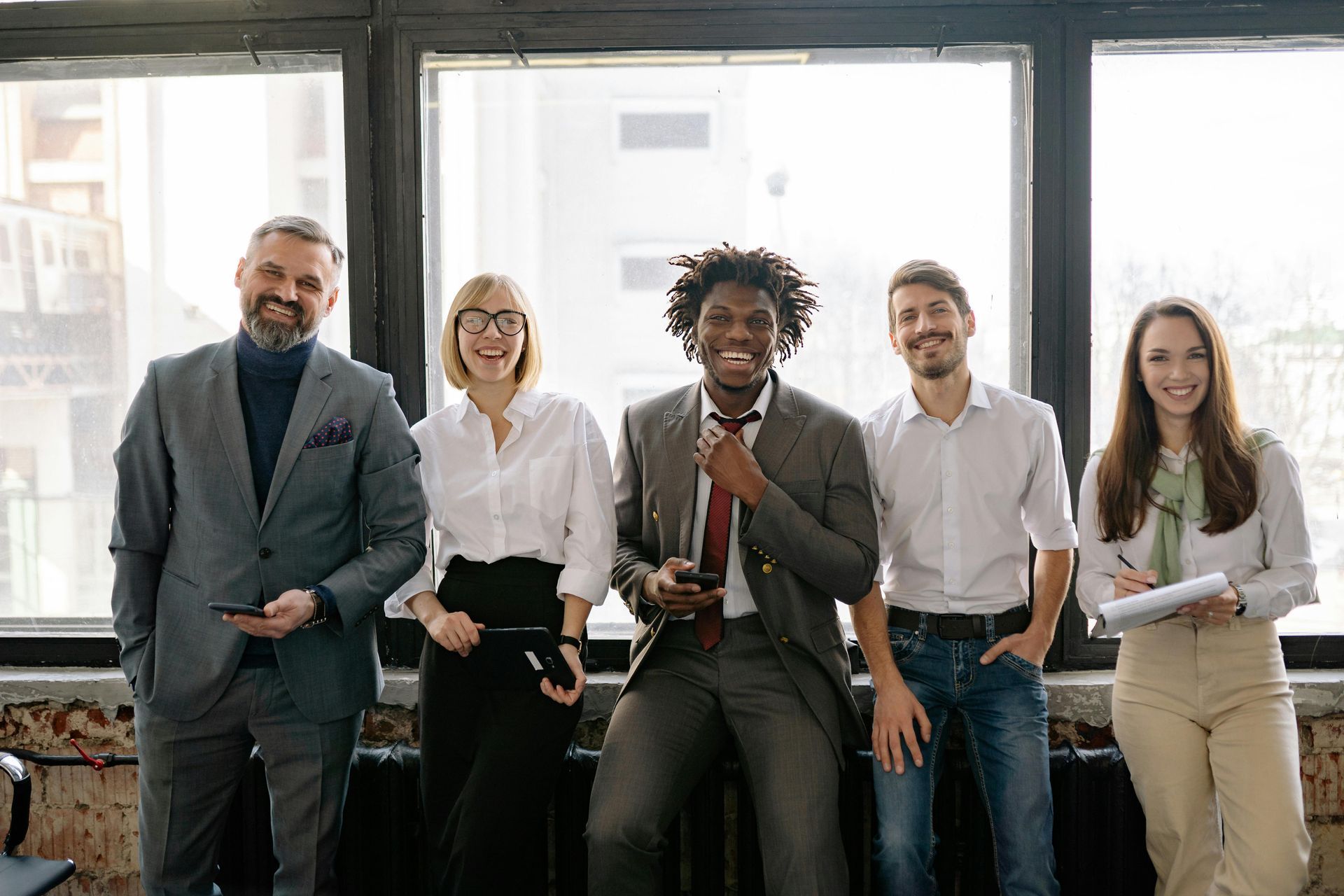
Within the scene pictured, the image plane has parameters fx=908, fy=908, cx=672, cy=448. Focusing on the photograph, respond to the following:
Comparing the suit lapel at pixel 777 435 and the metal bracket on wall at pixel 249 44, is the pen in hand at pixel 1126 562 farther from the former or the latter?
the metal bracket on wall at pixel 249 44

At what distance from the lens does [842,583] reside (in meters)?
2.42

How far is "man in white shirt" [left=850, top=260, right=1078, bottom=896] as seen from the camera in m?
2.46

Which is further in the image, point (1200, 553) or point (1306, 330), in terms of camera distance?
point (1306, 330)

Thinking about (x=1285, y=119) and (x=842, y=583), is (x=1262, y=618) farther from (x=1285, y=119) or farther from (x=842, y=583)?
(x=1285, y=119)

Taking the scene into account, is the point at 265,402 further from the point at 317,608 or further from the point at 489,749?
the point at 489,749

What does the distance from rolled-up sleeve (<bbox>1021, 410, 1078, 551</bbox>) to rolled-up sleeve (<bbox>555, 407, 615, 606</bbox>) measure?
1236 mm

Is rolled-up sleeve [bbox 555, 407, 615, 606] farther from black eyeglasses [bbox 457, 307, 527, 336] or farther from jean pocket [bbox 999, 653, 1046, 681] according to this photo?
jean pocket [bbox 999, 653, 1046, 681]

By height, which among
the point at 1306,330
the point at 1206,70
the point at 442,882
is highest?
the point at 1206,70

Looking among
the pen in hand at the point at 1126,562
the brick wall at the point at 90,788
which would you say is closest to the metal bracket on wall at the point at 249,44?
the brick wall at the point at 90,788

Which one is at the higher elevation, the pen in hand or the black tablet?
the pen in hand

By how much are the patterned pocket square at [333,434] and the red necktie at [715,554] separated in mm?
986

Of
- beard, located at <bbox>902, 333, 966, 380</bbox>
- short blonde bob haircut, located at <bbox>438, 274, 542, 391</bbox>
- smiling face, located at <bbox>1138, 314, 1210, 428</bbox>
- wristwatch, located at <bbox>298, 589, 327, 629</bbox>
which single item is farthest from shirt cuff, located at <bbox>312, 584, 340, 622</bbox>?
smiling face, located at <bbox>1138, 314, 1210, 428</bbox>

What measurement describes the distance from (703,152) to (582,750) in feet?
6.58

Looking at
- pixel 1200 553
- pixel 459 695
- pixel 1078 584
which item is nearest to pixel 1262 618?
pixel 1200 553
